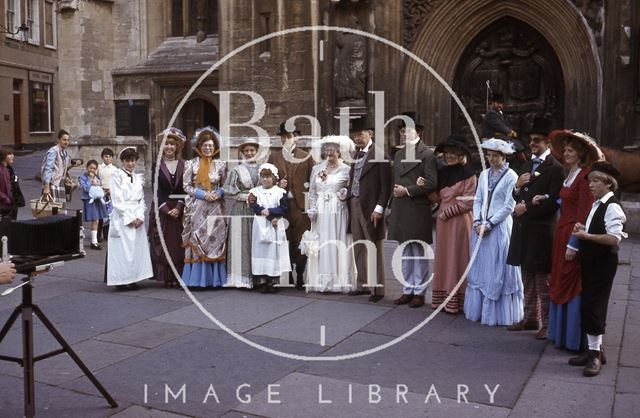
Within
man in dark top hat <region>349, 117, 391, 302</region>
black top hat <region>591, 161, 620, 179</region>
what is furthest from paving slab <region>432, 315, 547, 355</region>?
black top hat <region>591, 161, 620, 179</region>

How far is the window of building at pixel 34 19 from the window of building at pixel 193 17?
61.5 feet

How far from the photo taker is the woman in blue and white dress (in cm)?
730

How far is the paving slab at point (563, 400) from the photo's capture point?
4996 mm

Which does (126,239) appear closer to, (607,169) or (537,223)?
(537,223)

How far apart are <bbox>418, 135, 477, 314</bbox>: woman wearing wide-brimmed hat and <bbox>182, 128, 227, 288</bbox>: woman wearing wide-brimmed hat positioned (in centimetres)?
270

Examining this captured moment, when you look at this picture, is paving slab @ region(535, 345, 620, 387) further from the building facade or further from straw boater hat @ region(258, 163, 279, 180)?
the building facade

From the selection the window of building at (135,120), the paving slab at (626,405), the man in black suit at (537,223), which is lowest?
the paving slab at (626,405)

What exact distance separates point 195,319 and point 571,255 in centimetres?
363

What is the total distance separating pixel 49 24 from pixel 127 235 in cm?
3542

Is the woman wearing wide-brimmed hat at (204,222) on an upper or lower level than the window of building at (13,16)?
lower

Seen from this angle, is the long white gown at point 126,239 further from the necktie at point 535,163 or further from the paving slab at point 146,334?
the necktie at point 535,163

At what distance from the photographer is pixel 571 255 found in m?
6.05

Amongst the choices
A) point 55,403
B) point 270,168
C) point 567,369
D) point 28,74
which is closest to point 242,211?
point 270,168

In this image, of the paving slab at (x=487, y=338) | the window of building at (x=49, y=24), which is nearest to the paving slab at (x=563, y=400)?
the paving slab at (x=487, y=338)
